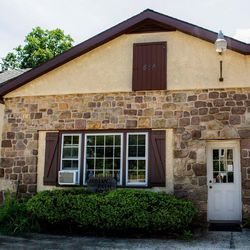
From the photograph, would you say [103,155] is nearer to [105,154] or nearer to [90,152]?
[105,154]

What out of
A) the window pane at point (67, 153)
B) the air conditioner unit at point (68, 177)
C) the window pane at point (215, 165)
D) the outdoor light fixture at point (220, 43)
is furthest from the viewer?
the window pane at point (67, 153)

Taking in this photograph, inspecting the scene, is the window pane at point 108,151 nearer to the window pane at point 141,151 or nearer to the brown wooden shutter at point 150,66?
the window pane at point 141,151

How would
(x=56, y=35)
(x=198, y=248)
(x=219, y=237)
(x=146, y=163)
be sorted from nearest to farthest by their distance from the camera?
(x=198, y=248), (x=219, y=237), (x=146, y=163), (x=56, y=35)

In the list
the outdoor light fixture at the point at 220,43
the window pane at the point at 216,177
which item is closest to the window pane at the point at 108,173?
the window pane at the point at 216,177

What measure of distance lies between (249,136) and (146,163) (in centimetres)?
280

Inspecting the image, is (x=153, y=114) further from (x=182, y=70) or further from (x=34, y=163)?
(x=34, y=163)

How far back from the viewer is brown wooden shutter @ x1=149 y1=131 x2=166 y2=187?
10.1 m

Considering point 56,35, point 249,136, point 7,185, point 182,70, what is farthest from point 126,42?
point 56,35

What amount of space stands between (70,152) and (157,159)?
2.61 metres

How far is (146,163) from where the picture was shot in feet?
34.1

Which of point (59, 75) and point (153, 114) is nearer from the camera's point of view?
point (153, 114)

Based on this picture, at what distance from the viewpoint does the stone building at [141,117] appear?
10039mm

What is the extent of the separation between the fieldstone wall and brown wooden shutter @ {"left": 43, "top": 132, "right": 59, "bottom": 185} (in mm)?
322

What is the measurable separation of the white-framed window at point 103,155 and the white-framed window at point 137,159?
25 cm
